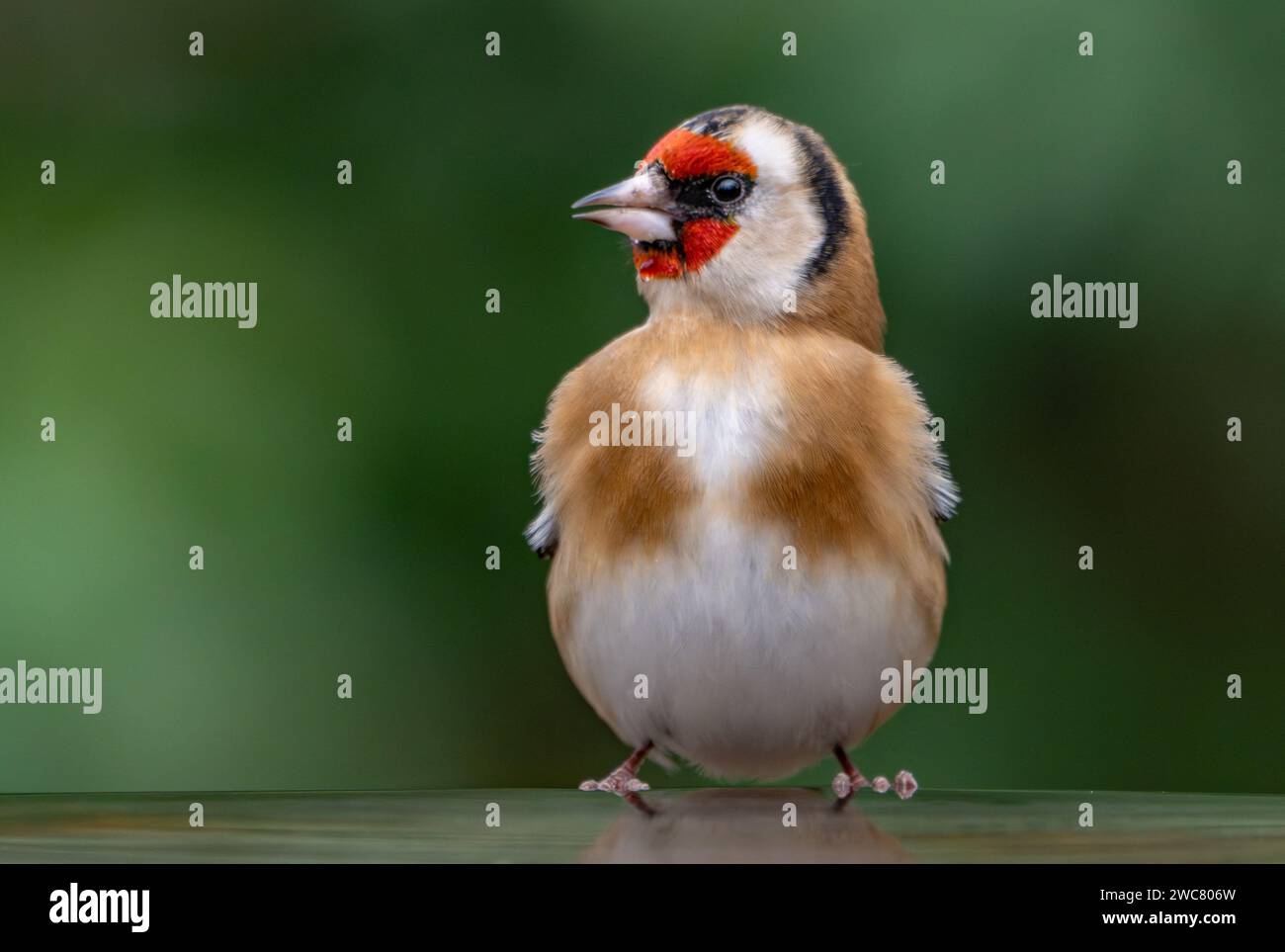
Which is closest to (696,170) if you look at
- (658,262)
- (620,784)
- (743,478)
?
(658,262)

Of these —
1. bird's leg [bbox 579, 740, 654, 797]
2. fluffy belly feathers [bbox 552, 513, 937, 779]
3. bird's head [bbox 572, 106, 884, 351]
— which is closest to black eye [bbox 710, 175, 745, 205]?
bird's head [bbox 572, 106, 884, 351]

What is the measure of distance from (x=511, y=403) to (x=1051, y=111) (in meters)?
1.06

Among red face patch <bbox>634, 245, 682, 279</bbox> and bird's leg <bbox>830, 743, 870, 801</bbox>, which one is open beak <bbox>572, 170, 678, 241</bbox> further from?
bird's leg <bbox>830, 743, 870, 801</bbox>

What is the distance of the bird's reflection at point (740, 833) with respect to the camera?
1.87 meters

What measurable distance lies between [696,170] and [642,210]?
90 mm

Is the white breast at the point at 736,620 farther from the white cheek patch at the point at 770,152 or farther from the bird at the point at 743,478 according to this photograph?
the white cheek patch at the point at 770,152

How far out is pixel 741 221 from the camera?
2596 mm

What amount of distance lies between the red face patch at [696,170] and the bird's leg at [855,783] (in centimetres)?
74

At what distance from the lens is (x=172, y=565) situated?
3094mm

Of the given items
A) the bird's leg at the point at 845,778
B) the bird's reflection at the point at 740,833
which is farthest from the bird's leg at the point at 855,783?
the bird's reflection at the point at 740,833

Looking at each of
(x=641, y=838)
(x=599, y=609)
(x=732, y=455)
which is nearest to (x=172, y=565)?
(x=599, y=609)

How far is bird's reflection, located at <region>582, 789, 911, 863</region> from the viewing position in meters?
1.87

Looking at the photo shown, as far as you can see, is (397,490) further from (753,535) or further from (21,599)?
(753,535)

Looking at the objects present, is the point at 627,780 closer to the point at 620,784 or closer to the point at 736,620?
the point at 620,784
